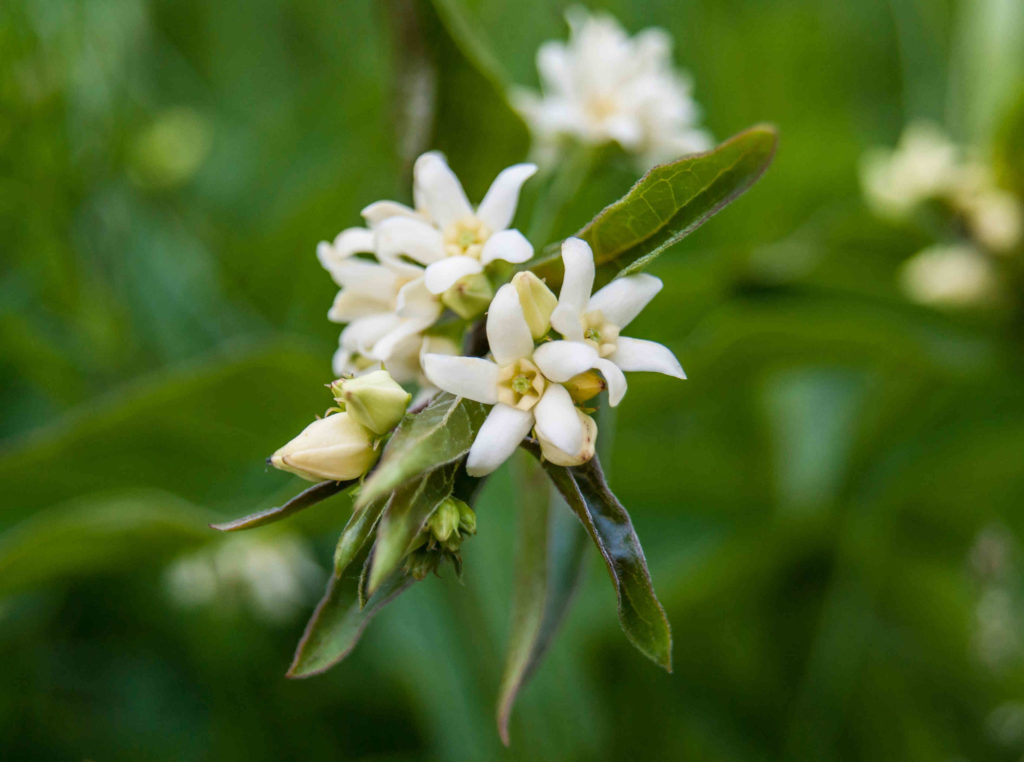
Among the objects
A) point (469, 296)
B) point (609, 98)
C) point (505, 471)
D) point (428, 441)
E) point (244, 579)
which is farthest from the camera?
point (244, 579)

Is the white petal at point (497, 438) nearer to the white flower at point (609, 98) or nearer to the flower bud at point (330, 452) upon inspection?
the flower bud at point (330, 452)

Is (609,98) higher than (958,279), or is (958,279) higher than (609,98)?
(609,98)

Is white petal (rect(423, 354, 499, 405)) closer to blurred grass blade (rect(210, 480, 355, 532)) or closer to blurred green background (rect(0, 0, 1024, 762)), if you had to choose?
blurred grass blade (rect(210, 480, 355, 532))

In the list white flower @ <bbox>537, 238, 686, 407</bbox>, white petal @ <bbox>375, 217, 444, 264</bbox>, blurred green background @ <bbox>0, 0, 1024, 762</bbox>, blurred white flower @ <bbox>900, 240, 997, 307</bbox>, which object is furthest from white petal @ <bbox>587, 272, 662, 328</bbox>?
blurred white flower @ <bbox>900, 240, 997, 307</bbox>

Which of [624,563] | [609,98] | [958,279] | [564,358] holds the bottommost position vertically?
[958,279]

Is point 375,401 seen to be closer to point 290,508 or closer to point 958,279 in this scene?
point 290,508

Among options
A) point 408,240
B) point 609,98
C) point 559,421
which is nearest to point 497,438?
point 559,421
